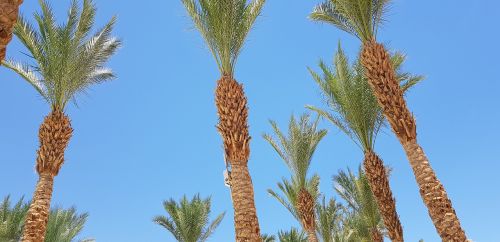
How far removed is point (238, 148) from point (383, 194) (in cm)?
651

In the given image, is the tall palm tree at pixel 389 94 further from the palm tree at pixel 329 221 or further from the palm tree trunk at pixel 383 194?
the palm tree at pixel 329 221

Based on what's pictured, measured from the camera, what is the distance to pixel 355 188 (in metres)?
21.6

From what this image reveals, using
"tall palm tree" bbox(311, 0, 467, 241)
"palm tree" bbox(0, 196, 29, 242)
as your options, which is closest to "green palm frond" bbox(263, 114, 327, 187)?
"tall palm tree" bbox(311, 0, 467, 241)

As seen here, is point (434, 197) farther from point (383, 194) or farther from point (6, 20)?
point (6, 20)

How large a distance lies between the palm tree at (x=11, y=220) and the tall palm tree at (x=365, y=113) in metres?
16.7

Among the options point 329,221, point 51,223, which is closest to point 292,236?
point 329,221

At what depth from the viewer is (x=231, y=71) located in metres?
12.5

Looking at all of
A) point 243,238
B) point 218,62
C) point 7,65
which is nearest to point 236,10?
point 218,62

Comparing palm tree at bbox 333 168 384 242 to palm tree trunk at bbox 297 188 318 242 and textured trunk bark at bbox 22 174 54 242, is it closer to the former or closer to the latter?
palm tree trunk at bbox 297 188 318 242

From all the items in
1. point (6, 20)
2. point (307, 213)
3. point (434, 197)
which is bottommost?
point (6, 20)

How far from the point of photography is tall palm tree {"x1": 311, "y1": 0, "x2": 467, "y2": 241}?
993 centimetres

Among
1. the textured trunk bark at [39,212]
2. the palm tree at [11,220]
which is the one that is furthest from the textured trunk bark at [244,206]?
the palm tree at [11,220]

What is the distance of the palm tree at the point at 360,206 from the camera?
20125 millimetres

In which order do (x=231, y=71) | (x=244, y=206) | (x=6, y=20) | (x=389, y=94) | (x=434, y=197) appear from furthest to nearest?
(x=231, y=71)
(x=389, y=94)
(x=434, y=197)
(x=244, y=206)
(x=6, y=20)
